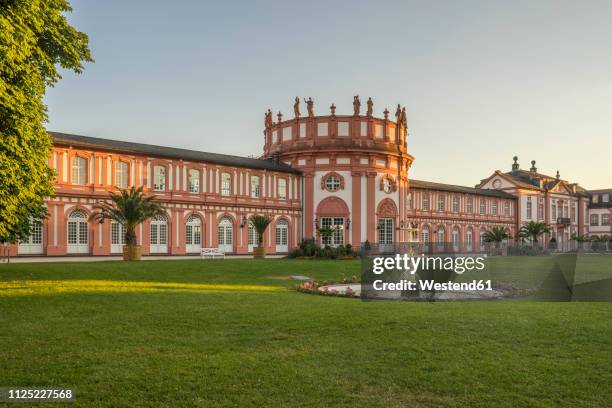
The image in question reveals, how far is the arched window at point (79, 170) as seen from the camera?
107 feet

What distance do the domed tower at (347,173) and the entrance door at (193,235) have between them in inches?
362

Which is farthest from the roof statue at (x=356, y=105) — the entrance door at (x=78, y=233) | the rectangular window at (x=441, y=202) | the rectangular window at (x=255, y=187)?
the entrance door at (x=78, y=233)

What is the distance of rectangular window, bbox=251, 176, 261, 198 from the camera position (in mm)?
41375

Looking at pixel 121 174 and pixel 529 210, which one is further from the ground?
pixel 121 174

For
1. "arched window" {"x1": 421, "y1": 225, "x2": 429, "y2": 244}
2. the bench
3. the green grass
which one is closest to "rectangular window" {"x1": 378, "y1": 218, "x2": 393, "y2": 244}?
"arched window" {"x1": 421, "y1": 225, "x2": 429, "y2": 244}

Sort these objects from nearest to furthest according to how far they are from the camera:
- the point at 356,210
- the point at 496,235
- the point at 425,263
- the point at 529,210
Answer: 1. the point at 425,263
2. the point at 356,210
3. the point at 496,235
4. the point at 529,210

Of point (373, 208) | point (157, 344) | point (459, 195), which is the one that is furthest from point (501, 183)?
point (157, 344)

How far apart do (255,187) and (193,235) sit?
6.34 metres

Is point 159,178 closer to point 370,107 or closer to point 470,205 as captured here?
point 370,107

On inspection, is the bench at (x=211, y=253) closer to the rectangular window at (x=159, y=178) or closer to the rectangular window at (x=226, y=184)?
the rectangular window at (x=159, y=178)

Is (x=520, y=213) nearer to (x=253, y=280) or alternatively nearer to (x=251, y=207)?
(x=251, y=207)

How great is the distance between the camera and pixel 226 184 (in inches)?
1571

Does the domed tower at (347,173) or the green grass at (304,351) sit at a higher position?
the domed tower at (347,173)

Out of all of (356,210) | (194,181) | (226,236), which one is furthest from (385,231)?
(194,181)
